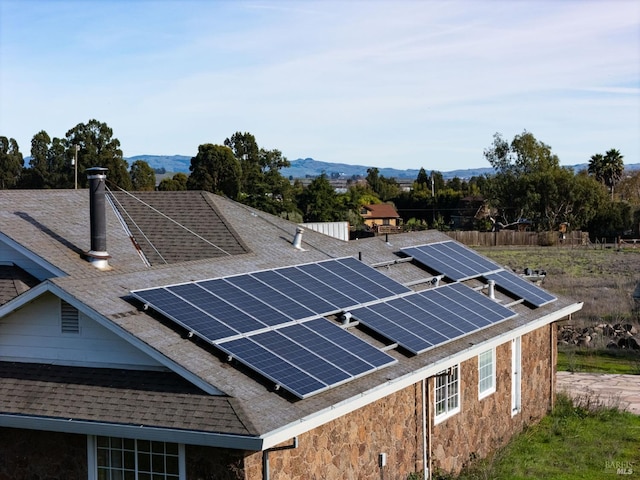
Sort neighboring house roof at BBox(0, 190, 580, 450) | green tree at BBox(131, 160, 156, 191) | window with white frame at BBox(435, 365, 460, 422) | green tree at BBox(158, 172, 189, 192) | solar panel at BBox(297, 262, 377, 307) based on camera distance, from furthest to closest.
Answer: green tree at BBox(131, 160, 156, 191)
green tree at BBox(158, 172, 189, 192)
solar panel at BBox(297, 262, 377, 307)
window with white frame at BBox(435, 365, 460, 422)
neighboring house roof at BBox(0, 190, 580, 450)

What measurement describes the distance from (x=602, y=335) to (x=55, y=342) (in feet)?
87.1

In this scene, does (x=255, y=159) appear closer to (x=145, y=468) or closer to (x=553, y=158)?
(x=553, y=158)

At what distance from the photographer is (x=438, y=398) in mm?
17297

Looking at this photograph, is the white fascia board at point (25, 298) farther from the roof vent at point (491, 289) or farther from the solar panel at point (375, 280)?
the roof vent at point (491, 289)

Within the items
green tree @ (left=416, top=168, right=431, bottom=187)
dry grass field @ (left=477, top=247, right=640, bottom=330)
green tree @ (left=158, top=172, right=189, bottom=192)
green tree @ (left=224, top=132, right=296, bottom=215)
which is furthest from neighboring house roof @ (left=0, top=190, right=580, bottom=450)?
green tree @ (left=416, top=168, right=431, bottom=187)

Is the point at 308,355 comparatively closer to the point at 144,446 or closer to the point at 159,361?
the point at 159,361

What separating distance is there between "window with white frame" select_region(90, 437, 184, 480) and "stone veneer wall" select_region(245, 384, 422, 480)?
1.28 metres

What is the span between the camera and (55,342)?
46.6ft

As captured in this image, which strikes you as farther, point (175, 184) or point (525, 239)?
point (175, 184)

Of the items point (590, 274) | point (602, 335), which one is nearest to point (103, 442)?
point (602, 335)

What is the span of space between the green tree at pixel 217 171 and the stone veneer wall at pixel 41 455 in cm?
7401

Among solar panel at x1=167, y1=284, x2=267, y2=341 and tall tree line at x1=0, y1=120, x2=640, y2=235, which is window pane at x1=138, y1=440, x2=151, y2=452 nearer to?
solar panel at x1=167, y1=284, x2=267, y2=341

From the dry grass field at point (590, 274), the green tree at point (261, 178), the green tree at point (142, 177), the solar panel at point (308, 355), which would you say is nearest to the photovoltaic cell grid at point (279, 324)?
the solar panel at point (308, 355)

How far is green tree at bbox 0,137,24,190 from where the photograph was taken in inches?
3686
